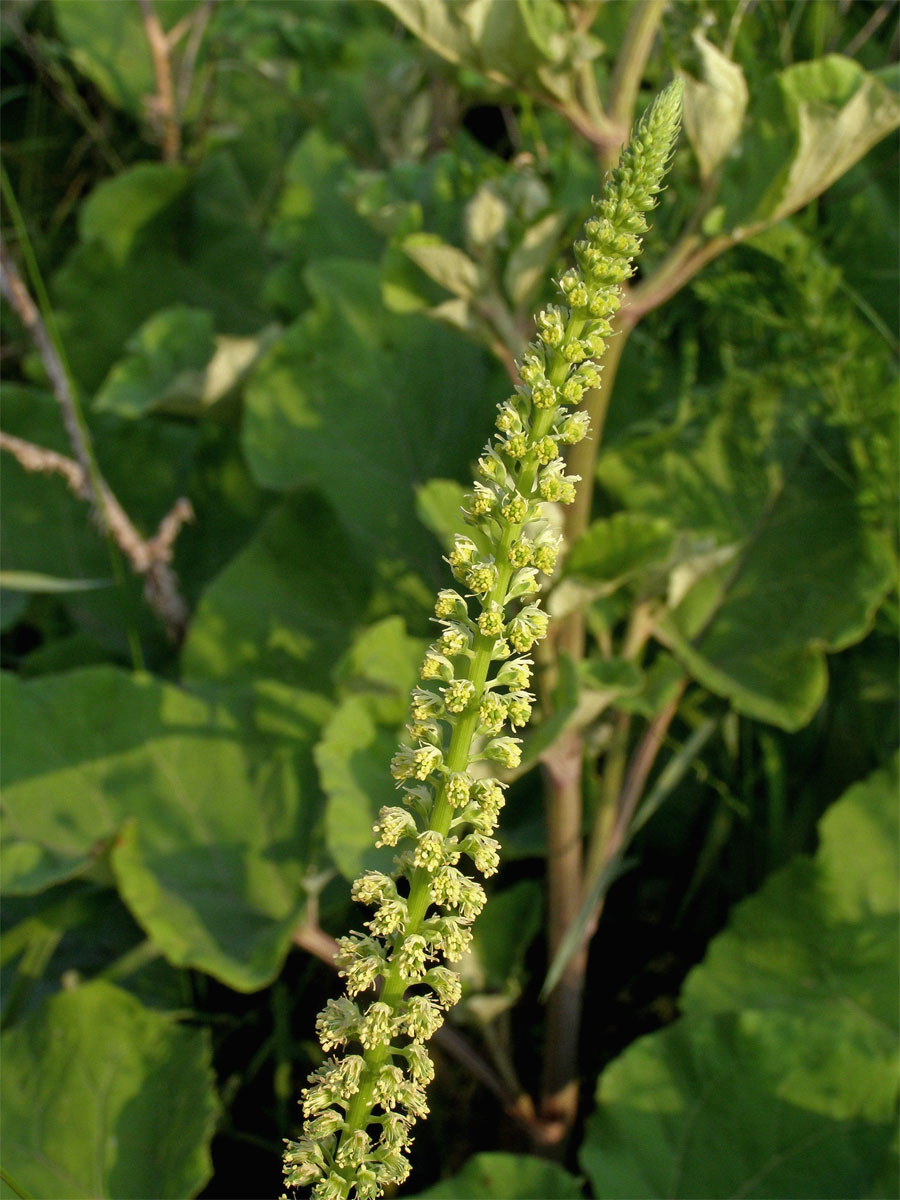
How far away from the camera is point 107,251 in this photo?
3031 mm

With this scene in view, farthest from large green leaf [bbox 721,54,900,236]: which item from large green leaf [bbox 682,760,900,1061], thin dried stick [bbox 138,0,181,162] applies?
thin dried stick [bbox 138,0,181,162]

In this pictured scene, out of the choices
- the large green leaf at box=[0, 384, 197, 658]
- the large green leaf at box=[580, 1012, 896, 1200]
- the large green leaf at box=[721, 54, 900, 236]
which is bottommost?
the large green leaf at box=[580, 1012, 896, 1200]

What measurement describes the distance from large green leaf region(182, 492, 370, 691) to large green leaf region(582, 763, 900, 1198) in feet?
3.14

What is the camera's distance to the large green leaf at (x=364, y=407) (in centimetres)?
233

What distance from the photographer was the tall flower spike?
781 mm

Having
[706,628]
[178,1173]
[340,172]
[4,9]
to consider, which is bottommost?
[178,1173]

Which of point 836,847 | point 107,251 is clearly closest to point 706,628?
point 836,847

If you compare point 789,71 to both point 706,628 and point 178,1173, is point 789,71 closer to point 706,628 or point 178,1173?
point 706,628

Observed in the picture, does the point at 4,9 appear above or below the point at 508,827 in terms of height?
above

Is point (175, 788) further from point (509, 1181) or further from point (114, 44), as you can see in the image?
point (114, 44)

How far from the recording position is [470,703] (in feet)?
2.65

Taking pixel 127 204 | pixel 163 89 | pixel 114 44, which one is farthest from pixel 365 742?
pixel 114 44

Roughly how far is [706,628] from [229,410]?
1.16 m

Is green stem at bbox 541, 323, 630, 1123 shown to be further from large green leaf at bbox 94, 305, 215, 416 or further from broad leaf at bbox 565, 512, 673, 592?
large green leaf at bbox 94, 305, 215, 416
